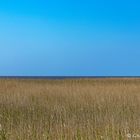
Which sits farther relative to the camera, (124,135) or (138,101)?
(138,101)

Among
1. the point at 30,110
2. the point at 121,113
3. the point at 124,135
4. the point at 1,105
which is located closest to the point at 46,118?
the point at 30,110

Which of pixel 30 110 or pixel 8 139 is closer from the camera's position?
pixel 8 139

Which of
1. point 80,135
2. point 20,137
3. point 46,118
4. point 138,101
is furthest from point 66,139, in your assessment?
point 138,101

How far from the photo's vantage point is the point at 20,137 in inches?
263

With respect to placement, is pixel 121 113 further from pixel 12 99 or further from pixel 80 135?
pixel 12 99

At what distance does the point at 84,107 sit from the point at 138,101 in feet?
7.25

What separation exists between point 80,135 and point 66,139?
0.90 ft

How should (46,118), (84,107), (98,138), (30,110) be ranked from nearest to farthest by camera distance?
(98,138) → (46,118) → (30,110) → (84,107)

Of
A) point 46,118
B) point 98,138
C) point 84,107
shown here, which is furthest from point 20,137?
point 84,107

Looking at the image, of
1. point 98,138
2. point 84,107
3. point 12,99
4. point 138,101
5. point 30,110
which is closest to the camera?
point 98,138

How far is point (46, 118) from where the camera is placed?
9.85m

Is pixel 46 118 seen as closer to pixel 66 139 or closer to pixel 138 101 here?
pixel 66 139

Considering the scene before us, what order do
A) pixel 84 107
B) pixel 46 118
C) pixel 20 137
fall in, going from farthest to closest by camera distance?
pixel 84 107, pixel 46 118, pixel 20 137

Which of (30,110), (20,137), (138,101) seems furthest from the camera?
(138,101)
